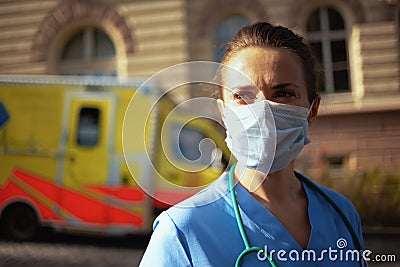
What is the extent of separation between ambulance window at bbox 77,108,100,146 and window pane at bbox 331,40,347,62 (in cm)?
182

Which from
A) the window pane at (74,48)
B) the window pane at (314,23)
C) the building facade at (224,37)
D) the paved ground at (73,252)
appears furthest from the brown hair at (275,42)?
the window pane at (74,48)

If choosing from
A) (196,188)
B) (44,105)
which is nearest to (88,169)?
(44,105)

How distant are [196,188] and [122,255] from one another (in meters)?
2.91

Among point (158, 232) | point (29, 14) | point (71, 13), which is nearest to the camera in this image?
point (158, 232)

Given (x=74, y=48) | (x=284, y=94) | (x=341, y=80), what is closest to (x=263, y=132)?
(x=284, y=94)

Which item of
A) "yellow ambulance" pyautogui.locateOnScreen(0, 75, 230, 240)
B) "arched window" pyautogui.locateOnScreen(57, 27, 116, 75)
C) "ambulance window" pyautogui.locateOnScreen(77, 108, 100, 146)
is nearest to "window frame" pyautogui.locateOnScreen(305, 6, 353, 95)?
"yellow ambulance" pyautogui.locateOnScreen(0, 75, 230, 240)

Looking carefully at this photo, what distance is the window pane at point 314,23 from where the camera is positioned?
3828 mm

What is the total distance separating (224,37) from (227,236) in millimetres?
1766

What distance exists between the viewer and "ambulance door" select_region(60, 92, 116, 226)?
11.5ft

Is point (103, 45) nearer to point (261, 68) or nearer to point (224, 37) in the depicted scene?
point (224, 37)

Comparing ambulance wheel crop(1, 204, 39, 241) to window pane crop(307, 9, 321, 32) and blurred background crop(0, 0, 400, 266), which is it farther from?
window pane crop(307, 9, 321, 32)

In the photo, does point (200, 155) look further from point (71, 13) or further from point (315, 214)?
point (71, 13)

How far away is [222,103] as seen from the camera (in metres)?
0.73

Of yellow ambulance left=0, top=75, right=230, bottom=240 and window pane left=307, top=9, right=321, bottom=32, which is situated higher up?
window pane left=307, top=9, right=321, bottom=32
